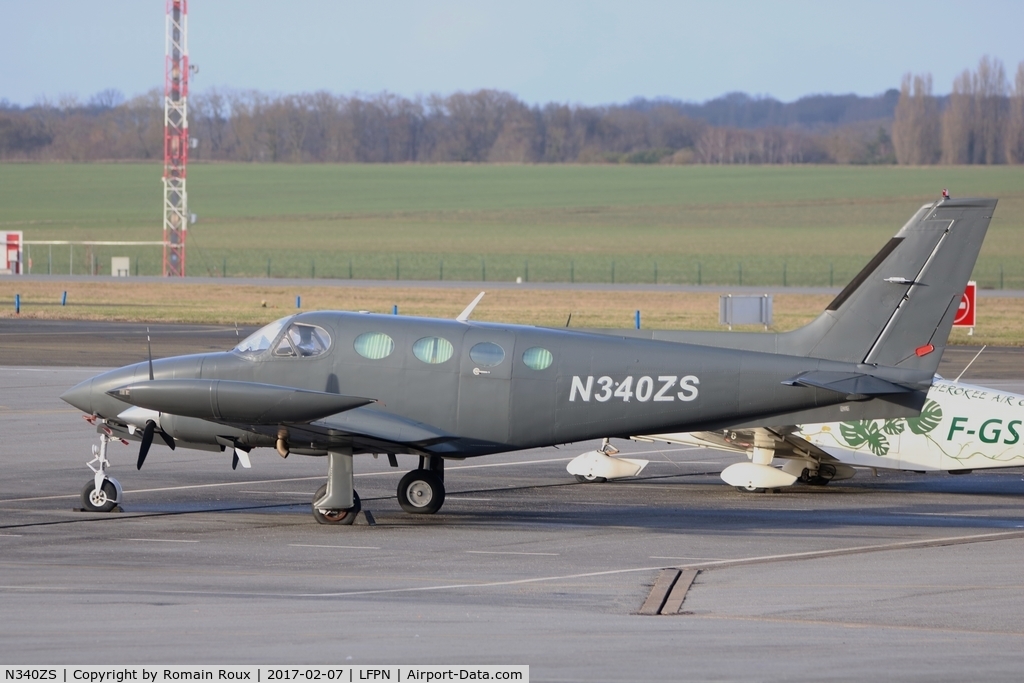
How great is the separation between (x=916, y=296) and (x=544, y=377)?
4752 mm

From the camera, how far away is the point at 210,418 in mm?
A: 14852

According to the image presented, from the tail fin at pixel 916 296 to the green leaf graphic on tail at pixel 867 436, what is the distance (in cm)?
266

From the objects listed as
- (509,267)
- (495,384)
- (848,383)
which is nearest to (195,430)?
(495,384)

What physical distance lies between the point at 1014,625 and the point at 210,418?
8.83 metres

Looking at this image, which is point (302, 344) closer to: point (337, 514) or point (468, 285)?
point (337, 514)

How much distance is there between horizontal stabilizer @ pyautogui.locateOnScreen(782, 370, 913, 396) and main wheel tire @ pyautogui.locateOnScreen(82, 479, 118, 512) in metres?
8.47

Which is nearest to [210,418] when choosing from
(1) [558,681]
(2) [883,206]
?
(1) [558,681]

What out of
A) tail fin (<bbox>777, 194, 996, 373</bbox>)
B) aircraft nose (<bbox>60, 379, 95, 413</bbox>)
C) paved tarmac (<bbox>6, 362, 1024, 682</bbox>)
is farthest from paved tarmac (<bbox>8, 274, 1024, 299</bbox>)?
aircraft nose (<bbox>60, 379, 95, 413</bbox>)

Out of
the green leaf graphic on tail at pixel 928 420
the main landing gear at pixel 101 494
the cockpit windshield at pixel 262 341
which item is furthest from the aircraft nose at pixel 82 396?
the green leaf graphic on tail at pixel 928 420

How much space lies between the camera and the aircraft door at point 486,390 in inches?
624

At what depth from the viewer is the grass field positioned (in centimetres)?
8912

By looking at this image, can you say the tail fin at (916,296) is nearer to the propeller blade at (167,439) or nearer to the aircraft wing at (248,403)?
the aircraft wing at (248,403)

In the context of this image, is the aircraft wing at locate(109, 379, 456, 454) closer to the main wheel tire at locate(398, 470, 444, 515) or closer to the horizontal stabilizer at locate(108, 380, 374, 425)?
the horizontal stabilizer at locate(108, 380, 374, 425)

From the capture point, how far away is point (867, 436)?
18.5 meters
